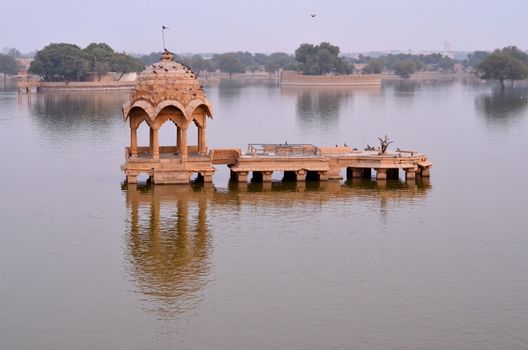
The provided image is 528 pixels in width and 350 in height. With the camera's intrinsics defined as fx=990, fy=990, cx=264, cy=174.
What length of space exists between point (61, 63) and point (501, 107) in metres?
68.5

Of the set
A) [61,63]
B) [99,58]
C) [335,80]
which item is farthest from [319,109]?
[335,80]

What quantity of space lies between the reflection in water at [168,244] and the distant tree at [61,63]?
106115mm

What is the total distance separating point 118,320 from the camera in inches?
1006

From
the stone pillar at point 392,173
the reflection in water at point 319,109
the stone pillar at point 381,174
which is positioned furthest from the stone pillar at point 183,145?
the reflection in water at point 319,109

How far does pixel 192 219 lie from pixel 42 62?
382 ft

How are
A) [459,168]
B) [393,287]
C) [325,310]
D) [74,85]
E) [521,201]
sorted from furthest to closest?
1. [74,85]
2. [459,168]
3. [521,201]
4. [393,287]
5. [325,310]

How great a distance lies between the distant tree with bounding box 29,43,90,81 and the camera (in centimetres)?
14575

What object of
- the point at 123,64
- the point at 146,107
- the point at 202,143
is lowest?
the point at 202,143

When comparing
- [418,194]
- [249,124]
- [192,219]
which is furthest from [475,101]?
[192,219]

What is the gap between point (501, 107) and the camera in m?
107

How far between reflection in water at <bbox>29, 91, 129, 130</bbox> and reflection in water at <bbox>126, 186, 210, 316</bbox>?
1464 inches

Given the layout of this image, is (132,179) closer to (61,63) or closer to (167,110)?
(167,110)

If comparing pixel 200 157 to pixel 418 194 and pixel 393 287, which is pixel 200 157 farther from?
pixel 393 287

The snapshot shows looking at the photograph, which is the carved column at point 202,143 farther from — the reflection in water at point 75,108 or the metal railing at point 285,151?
the reflection in water at point 75,108
